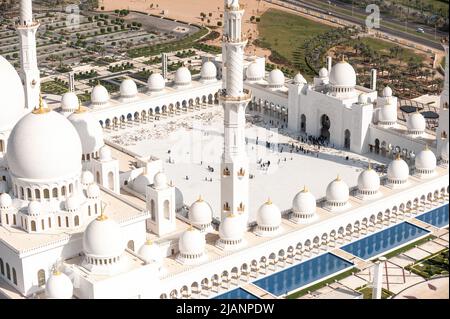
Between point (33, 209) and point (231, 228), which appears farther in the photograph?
point (231, 228)

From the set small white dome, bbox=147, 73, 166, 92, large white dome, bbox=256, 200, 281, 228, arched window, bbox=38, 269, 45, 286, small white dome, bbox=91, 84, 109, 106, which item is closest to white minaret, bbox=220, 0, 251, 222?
large white dome, bbox=256, 200, 281, 228

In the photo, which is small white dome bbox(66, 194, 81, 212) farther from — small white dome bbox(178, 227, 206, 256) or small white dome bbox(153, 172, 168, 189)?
small white dome bbox(178, 227, 206, 256)

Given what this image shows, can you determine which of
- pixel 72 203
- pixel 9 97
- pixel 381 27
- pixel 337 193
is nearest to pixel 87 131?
pixel 9 97

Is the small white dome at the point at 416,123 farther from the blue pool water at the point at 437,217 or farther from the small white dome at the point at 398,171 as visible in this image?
the blue pool water at the point at 437,217

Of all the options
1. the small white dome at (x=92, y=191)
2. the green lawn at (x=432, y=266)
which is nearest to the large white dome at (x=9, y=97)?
the small white dome at (x=92, y=191)

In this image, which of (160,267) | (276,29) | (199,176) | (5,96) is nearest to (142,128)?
(199,176)

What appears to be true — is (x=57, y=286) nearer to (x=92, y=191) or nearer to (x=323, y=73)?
(x=92, y=191)
